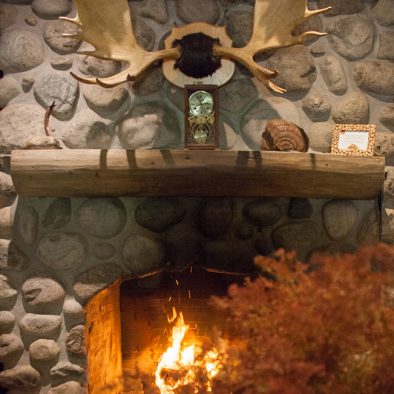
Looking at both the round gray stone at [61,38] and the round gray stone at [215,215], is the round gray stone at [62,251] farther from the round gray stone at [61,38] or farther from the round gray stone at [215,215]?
the round gray stone at [61,38]

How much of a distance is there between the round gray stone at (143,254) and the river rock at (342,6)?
1.17m

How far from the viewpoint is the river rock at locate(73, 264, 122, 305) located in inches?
72.9

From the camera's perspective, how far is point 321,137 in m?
1.86

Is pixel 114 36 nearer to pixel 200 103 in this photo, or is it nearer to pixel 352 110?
pixel 200 103

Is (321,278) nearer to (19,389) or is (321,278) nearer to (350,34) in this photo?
(350,34)

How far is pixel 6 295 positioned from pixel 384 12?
192 cm

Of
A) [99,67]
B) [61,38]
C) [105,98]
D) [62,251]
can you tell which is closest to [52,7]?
[61,38]

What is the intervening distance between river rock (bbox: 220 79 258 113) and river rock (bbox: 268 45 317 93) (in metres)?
0.11

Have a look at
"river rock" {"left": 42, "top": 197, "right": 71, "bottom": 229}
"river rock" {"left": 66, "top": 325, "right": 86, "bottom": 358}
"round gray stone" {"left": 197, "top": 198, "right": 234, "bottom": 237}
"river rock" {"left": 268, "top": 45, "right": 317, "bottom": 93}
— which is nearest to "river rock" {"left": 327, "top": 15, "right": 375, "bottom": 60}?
"river rock" {"left": 268, "top": 45, "right": 317, "bottom": 93}

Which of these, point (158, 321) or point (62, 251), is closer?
point (62, 251)

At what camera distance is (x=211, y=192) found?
175cm

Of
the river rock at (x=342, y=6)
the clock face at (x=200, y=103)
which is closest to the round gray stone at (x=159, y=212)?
the clock face at (x=200, y=103)

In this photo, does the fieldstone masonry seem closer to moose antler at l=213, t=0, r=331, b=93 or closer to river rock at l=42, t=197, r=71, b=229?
river rock at l=42, t=197, r=71, b=229

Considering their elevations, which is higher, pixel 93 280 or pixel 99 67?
pixel 99 67
